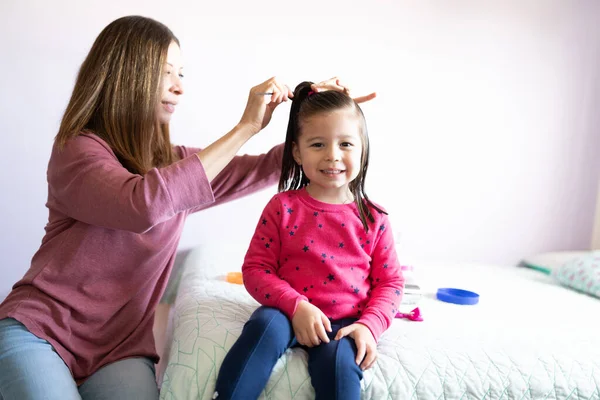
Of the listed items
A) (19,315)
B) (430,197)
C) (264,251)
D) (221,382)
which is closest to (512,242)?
(430,197)

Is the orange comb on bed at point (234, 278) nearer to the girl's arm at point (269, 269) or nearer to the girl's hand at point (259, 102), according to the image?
the girl's arm at point (269, 269)

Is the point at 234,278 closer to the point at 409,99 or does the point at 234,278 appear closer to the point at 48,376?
the point at 48,376

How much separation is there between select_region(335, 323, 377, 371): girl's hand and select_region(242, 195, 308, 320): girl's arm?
0.12 meters

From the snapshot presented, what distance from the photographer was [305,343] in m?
1.09

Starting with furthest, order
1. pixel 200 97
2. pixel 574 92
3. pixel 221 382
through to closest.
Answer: pixel 574 92 < pixel 200 97 < pixel 221 382

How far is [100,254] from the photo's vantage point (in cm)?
121

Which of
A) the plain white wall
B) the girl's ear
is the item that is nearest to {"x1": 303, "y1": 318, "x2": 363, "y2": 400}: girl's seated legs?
the girl's ear

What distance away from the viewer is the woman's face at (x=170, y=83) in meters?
1.31

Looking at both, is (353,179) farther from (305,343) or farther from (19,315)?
(19,315)

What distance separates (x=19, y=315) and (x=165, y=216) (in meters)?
0.37

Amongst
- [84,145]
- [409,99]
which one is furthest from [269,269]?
[409,99]

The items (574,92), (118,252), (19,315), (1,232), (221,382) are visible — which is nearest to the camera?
(221,382)

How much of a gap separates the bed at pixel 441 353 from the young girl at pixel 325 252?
7 cm

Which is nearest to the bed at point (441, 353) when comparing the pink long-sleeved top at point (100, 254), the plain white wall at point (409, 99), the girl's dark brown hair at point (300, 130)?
the pink long-sleeved top at point (100, 254)
